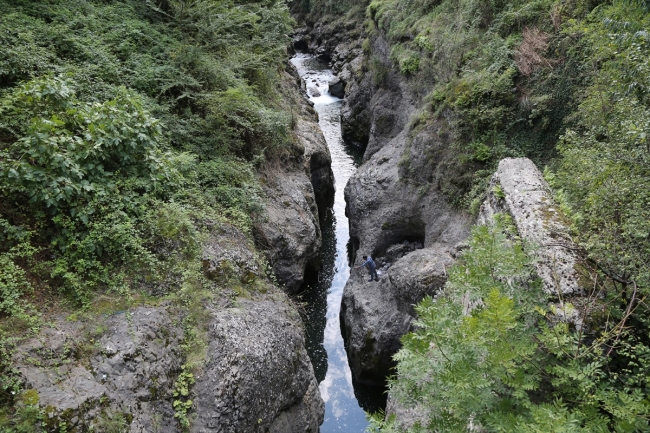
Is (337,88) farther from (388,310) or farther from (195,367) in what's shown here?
(195,367)

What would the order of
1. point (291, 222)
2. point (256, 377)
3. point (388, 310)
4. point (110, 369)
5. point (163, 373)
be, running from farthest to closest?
point (291, 222)
point (388, 310)
point (256, 377)
point (163, 373)
point (110, 369)

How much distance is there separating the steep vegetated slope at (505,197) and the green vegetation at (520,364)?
0.08ft

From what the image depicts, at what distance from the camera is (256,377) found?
7461 mm

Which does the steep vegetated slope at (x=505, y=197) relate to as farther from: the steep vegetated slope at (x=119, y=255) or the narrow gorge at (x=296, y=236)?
the steep vegetated slope at (x=119, y=255)

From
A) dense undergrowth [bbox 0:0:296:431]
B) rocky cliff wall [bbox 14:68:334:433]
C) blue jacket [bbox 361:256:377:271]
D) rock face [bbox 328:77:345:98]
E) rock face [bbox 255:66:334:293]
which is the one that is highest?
dense undergrowth [bbox 0:0:296:431]

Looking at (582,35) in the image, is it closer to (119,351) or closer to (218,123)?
(218,123)

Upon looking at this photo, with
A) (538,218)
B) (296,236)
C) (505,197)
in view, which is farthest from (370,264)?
(538,218)

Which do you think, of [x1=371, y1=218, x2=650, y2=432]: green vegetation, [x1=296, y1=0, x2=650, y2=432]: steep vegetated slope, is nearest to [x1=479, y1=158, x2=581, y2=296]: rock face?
[x1=296, y1=0, x2=650, y2=432]: steep vegetated slope

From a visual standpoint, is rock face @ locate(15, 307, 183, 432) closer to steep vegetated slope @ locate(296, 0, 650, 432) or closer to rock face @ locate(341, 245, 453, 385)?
steep vegetated slope @ locate(296, 0, 650, 432)

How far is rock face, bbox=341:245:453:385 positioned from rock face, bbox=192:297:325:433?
3.69 meters

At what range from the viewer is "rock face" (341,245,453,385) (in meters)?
11.9

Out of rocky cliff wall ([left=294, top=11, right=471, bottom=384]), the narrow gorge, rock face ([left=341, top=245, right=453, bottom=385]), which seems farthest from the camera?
rocky cliff wall ([left=294, top=11, right=471, bottom=384])

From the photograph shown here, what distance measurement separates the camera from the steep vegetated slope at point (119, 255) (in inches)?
227

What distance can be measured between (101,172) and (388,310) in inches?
384
